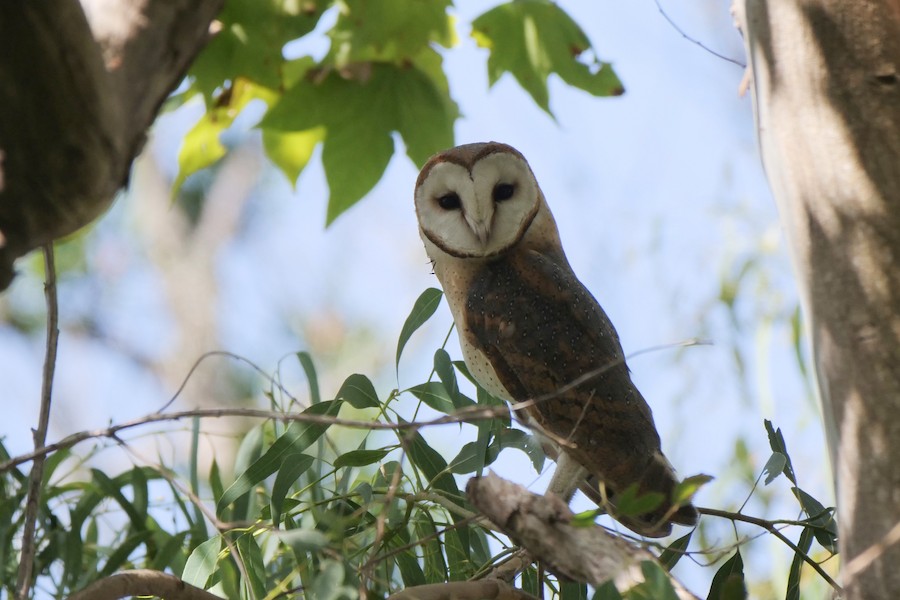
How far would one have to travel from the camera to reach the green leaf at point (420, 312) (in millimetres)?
1498

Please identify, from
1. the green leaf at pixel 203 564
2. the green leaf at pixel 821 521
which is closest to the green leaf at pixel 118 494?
the green leaf at pixel 203 564

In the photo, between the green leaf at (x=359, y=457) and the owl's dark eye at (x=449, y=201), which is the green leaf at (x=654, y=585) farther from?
the owl's dark eye at (x=449, y=201)

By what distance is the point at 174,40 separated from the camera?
90 centimetres

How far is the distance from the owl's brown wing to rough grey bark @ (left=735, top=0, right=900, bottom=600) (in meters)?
0.60

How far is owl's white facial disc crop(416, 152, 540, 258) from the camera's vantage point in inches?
73.2

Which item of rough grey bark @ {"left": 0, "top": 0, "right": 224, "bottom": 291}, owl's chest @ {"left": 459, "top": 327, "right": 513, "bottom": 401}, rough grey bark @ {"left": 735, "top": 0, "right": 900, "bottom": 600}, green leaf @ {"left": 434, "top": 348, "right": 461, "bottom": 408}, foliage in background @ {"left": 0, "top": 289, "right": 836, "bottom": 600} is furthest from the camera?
owl's chest @ {"left": 459, "top": 327, "right": 513, "bottom": 401}

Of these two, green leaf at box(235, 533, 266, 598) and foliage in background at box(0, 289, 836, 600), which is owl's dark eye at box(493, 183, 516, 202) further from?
green leaf at box(235, 533, 266, 598)

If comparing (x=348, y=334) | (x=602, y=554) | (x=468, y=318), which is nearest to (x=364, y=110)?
(x=468, y=318)

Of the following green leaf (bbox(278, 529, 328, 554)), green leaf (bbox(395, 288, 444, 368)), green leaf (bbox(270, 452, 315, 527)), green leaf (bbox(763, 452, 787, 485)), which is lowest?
green leaf (bbox(763, 452, 787, 485))

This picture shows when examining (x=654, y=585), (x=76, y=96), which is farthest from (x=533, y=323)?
(x=76, y=96)

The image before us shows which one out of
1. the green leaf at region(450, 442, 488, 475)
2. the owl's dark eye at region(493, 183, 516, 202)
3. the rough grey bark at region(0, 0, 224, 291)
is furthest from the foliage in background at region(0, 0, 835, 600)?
the rough grey bark at region(0, 0, 224, 291)

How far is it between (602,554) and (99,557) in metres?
1.11

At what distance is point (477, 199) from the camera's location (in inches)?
72.9

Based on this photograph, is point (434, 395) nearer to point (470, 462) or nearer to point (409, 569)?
point (470, 462)
